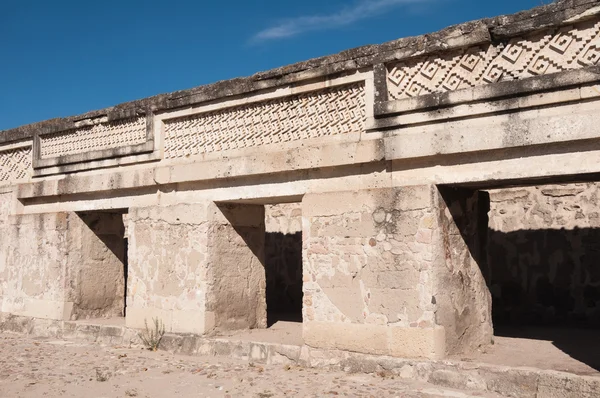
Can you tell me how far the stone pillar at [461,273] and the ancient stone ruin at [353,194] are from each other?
0.8 inches

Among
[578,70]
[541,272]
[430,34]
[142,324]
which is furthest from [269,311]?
[578,70]

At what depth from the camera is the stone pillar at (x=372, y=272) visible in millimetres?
4629

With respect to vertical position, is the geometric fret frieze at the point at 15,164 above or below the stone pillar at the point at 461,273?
above

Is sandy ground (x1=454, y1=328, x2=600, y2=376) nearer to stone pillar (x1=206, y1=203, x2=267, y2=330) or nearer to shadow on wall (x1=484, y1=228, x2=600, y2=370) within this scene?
shadow on wall (x1=484, y1=228, x2=600, y2=370)

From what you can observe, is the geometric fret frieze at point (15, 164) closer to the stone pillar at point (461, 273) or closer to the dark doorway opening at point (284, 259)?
the dark doorway opening at point (284, 259)

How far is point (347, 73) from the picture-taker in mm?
5223

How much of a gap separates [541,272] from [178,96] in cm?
462

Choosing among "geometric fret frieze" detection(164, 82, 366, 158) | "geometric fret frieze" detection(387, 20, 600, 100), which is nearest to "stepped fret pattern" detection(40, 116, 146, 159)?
"geometric fret frieze" detection(164, 82, 366, 158)

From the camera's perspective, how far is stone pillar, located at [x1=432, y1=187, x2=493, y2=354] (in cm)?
467

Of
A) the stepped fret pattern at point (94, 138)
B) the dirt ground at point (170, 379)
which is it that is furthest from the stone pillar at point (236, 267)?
the stepped fret pattern at point (94, 138)

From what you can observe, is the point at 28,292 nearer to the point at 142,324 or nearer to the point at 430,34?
the point at 142,324

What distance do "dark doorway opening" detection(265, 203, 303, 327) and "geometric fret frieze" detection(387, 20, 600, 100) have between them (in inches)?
163

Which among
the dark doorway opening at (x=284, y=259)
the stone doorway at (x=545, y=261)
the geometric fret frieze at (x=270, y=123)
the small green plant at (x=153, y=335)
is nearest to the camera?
the geometric fret frieze at (x=270, y=123)

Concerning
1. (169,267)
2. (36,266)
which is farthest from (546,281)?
(36,266)
